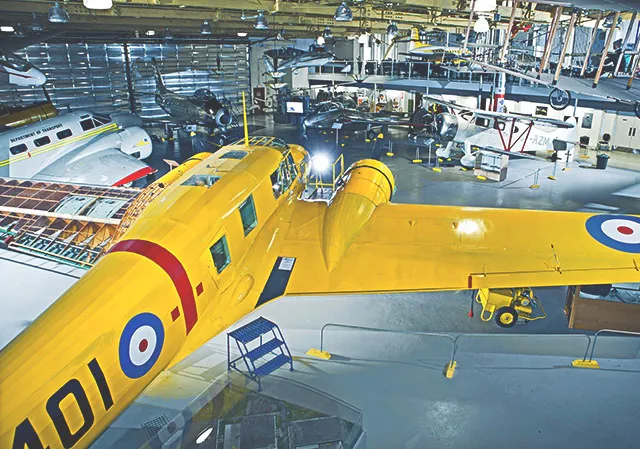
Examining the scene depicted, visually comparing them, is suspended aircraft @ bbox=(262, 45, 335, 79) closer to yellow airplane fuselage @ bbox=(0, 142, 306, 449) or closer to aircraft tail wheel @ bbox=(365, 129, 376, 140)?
aircraft tail wheel @ bbox=(365, 129, 376, 140)

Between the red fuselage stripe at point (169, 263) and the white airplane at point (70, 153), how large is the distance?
930cm

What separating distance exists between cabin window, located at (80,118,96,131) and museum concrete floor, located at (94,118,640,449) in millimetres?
10917

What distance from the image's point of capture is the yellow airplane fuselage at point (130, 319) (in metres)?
3.88

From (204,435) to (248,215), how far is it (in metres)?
3.27

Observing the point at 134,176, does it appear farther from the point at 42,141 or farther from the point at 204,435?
the point at 204,435

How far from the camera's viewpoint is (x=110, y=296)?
467 centimetres

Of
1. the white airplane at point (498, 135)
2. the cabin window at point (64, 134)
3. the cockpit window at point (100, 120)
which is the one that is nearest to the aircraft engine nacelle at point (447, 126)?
the white airplane at point (498, 135)

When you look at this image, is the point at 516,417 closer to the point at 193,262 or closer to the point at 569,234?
the point at 569,234

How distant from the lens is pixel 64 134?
14.8 metres

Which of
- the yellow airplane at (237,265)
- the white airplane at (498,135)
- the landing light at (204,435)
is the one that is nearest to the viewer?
the yellow airplane at (237,265)

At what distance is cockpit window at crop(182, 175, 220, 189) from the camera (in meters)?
6.82

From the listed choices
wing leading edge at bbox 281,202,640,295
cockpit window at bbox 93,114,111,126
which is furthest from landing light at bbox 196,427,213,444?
cockpit window at bbox 93,114,111,126

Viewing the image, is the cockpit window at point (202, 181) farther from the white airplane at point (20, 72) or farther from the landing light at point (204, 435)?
the white airplane at point (20, 72)

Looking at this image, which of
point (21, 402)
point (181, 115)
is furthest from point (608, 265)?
point (181, 115)
